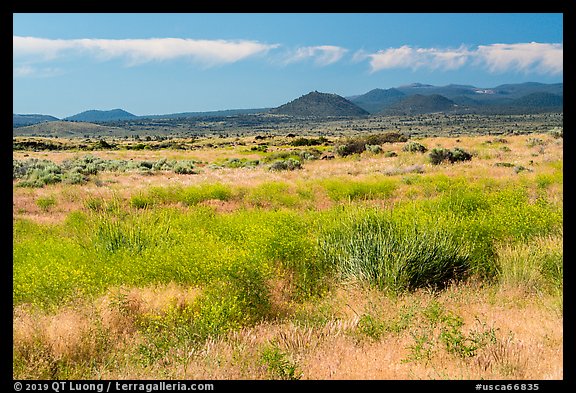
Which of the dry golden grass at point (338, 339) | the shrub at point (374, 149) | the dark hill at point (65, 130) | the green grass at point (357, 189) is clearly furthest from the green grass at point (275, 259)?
the dark hill at point (65, 130)

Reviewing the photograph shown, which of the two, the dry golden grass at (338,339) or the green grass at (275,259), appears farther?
the green grass at (275,259)

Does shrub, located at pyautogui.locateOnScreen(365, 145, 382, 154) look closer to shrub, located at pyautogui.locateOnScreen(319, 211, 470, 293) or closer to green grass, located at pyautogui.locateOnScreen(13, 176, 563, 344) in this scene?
green grass, located at pyautogui.locateOnScreen(13, 176, 563, 344)

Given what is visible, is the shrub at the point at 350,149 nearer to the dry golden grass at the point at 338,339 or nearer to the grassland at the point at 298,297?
the grassland at the point at 298,297

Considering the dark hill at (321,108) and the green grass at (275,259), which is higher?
the dark hill at (321,108)

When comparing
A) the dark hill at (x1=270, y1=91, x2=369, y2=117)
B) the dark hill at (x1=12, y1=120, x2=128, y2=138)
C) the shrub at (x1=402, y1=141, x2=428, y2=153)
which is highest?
the dark hill at (x1=270, y1=91, x2=369, y2=117)

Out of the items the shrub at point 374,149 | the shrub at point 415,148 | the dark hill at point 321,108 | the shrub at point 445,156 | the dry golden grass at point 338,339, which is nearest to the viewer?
the dry golden grass at point 338,339

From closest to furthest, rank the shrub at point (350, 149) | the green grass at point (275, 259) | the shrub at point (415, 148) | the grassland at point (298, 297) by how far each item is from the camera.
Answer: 1. the grassland at point (298, 297)
2. the green grass at point (275, 259)
3. the shrub at point (415, 148)
4. the shrub at point (350, 149)

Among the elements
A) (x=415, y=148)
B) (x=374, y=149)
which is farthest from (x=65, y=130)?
(x=415, y=148)

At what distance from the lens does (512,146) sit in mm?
40469

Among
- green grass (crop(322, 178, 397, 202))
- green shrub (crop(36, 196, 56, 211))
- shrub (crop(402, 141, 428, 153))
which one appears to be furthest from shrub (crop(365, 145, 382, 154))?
green shrub (crop(36, 196, 56, 211))

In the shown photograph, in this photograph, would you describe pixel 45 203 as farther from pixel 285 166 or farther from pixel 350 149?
pixel 350 149
